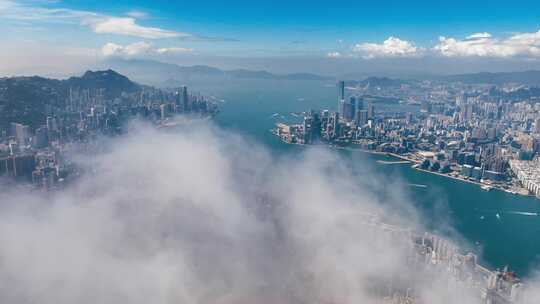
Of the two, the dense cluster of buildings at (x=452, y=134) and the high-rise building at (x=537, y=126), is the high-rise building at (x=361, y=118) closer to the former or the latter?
the dense cluster of buildings at (x=452, y=134)

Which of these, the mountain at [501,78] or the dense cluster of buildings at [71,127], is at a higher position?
the mountain at [501,78]

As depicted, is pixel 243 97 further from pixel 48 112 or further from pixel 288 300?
pixel 288 300

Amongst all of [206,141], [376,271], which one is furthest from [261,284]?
[206,141]

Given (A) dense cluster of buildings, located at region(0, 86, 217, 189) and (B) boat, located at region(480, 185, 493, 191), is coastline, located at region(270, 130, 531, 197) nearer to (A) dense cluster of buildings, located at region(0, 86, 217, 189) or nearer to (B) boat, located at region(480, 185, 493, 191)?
(B) boat, located at region(480, 185, 493, 191)

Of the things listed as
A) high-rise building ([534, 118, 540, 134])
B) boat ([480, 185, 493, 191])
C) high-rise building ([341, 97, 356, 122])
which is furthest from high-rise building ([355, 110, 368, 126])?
boat ([480, 185, 493, 191])

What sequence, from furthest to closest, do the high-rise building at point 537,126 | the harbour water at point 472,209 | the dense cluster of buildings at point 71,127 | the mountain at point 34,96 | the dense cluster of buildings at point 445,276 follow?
the high-rise building at point 537,126, the mountain at point 34,96, the dense cluster of buildings at point 71,127, the harbour water at point 472,209, the dense cluster of buildings at point 445,276

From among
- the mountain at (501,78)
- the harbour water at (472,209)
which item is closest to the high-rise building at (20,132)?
the harbour water at (472,209)
